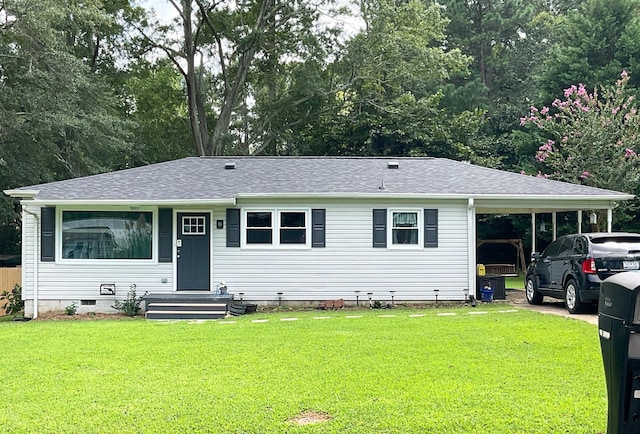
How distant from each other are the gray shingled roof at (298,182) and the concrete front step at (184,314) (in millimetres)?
2429

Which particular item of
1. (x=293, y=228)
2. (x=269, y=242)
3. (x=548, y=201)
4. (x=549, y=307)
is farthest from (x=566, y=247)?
(x=269, y=242)

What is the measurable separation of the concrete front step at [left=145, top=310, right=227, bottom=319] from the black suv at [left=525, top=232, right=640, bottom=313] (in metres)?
6.77

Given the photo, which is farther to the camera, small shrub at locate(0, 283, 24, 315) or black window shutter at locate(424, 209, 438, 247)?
small shrub at locate(0, 283, 24, 315)

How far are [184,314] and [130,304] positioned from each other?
1509 millimetres

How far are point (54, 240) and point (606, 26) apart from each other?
23053 millimetres

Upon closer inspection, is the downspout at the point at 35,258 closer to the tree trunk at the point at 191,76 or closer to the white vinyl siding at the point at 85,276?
the white vinyl siding at the point at 85,276

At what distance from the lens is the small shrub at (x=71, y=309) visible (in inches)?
499

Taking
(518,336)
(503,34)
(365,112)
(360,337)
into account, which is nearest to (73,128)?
(365,112)

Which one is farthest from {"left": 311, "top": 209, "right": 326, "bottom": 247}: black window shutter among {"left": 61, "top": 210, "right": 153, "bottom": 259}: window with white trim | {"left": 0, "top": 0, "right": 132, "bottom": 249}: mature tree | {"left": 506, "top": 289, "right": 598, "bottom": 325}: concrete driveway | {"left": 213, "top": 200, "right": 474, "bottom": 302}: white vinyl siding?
{"left": 0, "top": 0, "right": 132, "bottom": 249}: mature tree

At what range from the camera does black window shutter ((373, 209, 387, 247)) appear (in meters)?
13.1

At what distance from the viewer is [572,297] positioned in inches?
434

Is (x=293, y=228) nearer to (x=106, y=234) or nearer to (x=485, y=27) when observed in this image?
(x=106, y=234)

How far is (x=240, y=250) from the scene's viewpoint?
13.1 metres

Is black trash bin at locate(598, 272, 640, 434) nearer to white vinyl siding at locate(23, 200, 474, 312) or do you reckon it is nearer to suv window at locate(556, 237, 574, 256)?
suv window at locate(556, 237, 574, 256)
